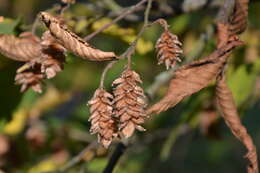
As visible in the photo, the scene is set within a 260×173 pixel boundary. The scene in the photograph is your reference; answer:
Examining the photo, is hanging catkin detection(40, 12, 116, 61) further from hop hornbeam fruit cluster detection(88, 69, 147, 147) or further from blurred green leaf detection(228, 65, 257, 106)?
blurred green leaf detection(228, 65, 257, 106)

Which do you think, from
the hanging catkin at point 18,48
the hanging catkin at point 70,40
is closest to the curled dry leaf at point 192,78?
the hanging catkin at point 70,40

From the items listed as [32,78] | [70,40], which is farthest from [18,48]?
[70,40]

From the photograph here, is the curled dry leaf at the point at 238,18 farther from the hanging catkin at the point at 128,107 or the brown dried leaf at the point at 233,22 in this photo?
the hanging catkin at the point at 128,107

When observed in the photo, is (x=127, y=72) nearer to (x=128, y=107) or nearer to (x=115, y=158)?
(x=128, y=107)

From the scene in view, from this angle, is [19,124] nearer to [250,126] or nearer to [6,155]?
[6,155]

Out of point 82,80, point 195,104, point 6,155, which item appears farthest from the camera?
point 82,80

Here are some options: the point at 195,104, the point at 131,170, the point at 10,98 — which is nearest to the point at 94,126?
the point at 10,98

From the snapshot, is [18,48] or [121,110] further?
[18,48]
